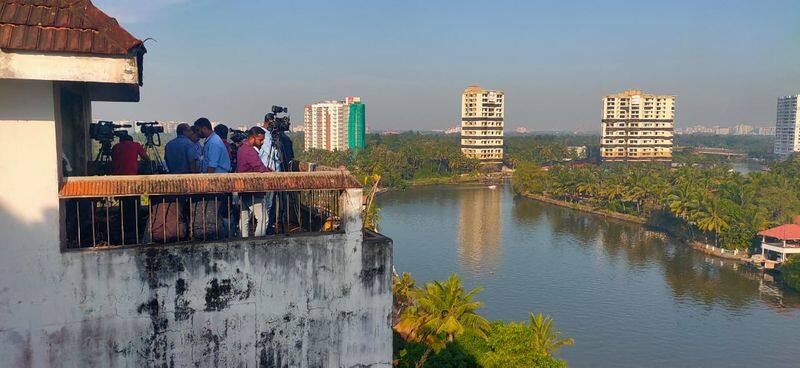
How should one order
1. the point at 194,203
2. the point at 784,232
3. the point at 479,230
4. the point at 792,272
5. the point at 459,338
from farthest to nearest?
the point at 479,230 < the point at 784,232 < the point at 792,272 < the point at 459,338 < the point at 194,203

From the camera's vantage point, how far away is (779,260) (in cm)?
2825

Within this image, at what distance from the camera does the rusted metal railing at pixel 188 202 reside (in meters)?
3.24

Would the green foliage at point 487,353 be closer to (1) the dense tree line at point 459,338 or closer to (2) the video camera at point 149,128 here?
(1) the dense tree line at point 459,338

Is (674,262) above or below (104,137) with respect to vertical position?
below

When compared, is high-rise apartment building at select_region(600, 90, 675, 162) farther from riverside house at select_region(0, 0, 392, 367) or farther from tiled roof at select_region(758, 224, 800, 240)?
riverside house at select_region(0, 0, 392, 367)

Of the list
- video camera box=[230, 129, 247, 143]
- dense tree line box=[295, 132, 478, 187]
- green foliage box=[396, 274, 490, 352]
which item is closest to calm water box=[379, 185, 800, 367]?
green foliage box=[396, 274, 490, 352]

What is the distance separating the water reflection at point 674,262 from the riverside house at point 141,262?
23927mm

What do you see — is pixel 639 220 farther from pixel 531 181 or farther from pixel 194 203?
pixel 194 203

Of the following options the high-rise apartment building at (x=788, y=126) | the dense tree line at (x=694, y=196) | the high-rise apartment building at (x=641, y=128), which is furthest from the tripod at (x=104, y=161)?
the high-rise apartment building at (x=788, y=126)

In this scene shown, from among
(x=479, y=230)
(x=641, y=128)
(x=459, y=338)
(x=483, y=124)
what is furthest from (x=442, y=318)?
(x=641, y=128)

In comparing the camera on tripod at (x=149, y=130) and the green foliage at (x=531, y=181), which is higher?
the camera on tripod at (x=149, y=130)

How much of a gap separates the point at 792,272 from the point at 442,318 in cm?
1842

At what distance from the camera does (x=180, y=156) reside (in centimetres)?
482

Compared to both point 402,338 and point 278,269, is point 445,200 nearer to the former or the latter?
point 402,338
